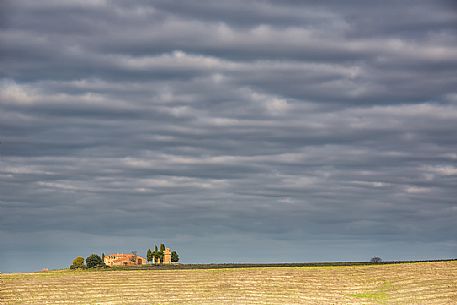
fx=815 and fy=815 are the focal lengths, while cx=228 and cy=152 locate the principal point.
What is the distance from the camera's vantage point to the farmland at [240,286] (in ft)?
317

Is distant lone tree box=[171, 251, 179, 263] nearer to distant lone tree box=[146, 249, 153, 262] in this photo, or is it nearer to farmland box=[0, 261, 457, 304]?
distant lone tree box=[146, 249, 153, 262]

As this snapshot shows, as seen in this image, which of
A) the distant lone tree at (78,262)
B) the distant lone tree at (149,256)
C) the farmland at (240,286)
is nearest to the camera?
the farmland at (240,286)

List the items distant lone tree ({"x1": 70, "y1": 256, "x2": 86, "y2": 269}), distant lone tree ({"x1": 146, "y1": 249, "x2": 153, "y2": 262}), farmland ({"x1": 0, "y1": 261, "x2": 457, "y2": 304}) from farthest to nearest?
distant lone tree ({"x1": 146, "y1": 249, "x2": 153, "y2": 262}) < distant lone tree ({"x1": 70, "y1": 256, "x2": 86, "y2": 269}) < farmland ({"x1": 0, "y1": 261, "x2": 457, "y2": 304})

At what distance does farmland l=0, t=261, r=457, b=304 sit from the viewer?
317ft

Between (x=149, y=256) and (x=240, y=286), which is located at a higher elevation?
(x=149, y=256)

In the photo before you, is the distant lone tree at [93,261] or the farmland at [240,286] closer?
the farmland at [240,286]

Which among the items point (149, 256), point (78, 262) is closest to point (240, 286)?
point (78, 262)

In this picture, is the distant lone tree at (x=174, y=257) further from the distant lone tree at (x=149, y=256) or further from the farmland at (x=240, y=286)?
the farmland at (x=240, y=286)

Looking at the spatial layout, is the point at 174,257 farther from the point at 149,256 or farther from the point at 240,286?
the point at 240,286

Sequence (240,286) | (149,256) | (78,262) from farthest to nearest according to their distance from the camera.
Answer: (149,256) < (78,262) < (240,286)

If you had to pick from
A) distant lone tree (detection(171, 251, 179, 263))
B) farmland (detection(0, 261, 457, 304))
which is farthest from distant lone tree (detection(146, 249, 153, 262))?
farmland (detection(0, 261, 457, 304))

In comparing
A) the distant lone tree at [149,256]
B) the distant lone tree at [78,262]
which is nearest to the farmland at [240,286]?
the distant lone tree at [78,262]

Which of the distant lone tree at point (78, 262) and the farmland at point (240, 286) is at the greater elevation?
the distant lone tree at point (78, 262)

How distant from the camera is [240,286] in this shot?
10575cm
